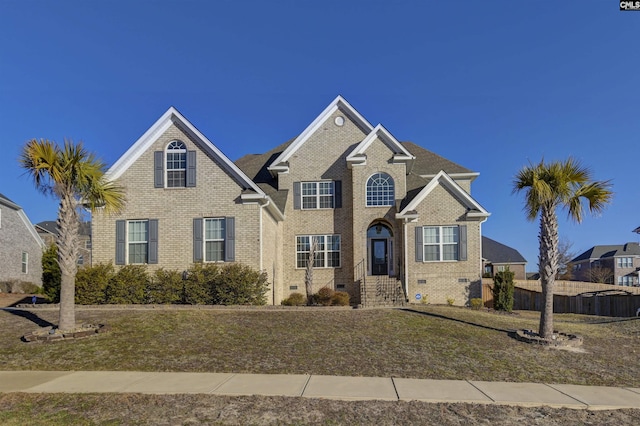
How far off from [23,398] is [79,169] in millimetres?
6497

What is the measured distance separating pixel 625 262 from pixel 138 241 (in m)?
65.9

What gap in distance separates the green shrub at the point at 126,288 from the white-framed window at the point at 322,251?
759 centimetres

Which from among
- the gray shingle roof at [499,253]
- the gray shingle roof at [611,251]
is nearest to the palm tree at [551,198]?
the gray shingle roof at [499,253]

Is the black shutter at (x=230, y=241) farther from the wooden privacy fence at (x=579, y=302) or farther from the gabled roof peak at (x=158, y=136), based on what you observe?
the wooden privacy fence at (x=579, y=302)

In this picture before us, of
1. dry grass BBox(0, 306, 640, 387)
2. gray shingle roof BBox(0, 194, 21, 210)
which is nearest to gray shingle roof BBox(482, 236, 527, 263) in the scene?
dry grass BBox(0, 306, 640, 387)

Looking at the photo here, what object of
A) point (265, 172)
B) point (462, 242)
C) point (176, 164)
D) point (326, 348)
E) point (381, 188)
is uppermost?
point (265, 172)

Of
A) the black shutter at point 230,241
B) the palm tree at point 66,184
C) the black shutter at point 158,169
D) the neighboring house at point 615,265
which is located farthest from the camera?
the neighboring house at point 615,265

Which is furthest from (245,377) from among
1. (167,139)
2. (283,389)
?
(167,139)

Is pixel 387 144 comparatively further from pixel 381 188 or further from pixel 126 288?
pixel 126 288

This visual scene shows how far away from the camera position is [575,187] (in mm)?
11977

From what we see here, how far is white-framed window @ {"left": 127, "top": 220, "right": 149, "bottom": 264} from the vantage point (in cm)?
1828

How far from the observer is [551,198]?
38.9ft

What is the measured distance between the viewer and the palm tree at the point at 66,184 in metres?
11.2

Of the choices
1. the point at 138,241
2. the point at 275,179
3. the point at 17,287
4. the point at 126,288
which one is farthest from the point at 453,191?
the point at 17,287
